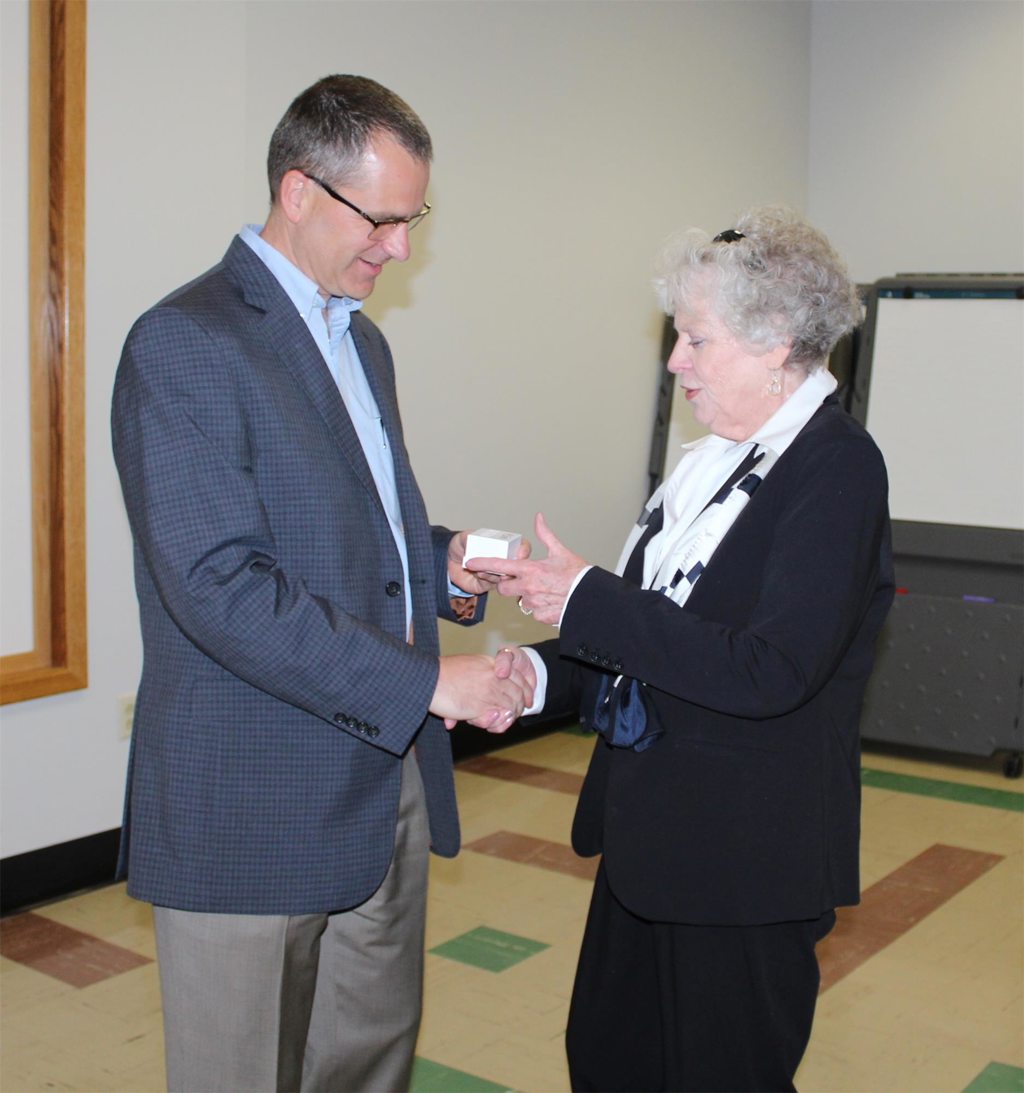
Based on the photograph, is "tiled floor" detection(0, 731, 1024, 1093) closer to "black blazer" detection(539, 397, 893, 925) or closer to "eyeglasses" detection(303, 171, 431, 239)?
"black blazer" detection(539, 397, 893, 925)

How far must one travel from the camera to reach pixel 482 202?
4.64m

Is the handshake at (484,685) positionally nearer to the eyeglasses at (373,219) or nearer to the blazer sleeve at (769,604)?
the blazer sleeve at (769,604)

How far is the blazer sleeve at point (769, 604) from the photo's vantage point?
168cm

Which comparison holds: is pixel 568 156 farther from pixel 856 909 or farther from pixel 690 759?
pixel 690 759

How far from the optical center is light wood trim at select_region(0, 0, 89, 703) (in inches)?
126

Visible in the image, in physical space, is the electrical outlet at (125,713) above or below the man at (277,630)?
below

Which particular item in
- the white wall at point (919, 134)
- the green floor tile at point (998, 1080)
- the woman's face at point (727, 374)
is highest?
the white wall at point (919, 134)

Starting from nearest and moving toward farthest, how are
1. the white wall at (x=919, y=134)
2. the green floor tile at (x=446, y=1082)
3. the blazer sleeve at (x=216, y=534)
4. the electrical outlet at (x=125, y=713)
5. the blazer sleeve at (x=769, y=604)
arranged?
the blazer sleeve at (x=216, y=534) → the blazer sleeve at (x=769, y=604) → the green floor tile at (x=446, y=1082) → the electrical outlet at (x=125, y=713) → the white wall at (x=919, y=134)

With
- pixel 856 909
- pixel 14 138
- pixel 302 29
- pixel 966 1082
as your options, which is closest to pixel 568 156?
pixel 302 29

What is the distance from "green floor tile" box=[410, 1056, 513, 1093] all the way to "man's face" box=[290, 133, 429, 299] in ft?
5.21

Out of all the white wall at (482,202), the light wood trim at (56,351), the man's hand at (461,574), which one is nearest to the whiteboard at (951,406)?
the white wall at (482,202)

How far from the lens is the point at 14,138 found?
10.4 feet

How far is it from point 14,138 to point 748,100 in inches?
150

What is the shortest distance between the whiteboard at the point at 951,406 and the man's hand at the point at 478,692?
12.0 ft
